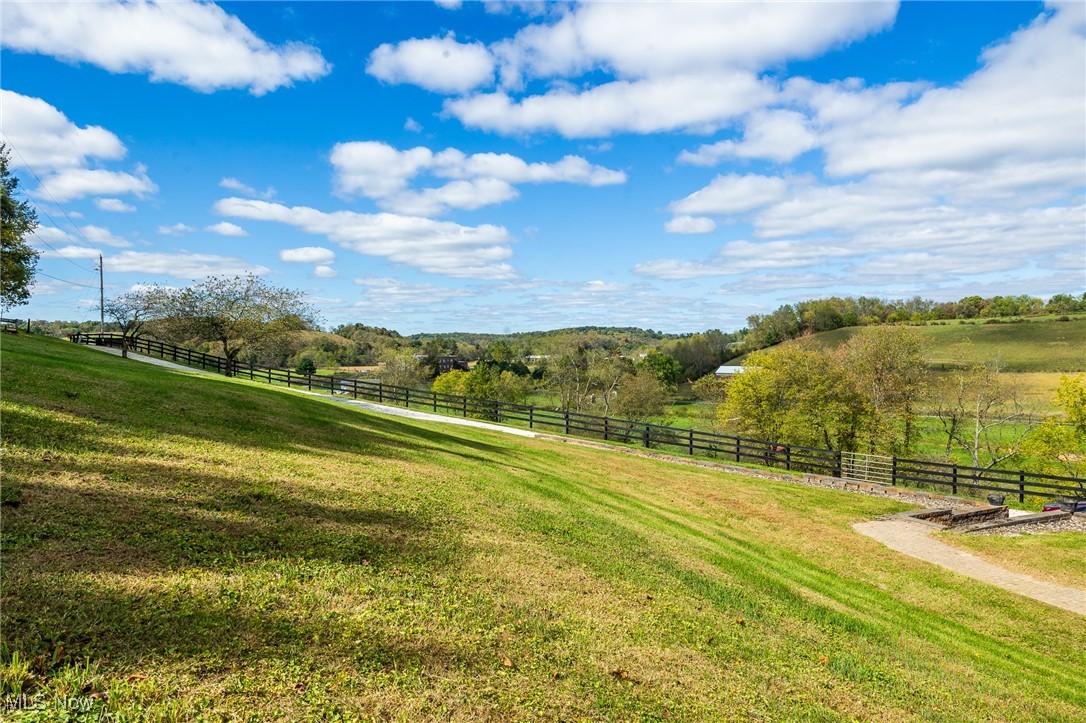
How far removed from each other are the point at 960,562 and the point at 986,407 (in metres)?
27.9

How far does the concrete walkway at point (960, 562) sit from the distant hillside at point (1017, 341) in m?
43.5

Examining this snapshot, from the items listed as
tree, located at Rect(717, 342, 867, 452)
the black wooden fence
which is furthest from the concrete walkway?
tree, located at Rect(717, 342, 867, 452)

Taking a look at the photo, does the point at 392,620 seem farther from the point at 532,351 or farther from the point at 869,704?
the point at 532,351

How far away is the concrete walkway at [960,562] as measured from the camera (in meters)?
9.91

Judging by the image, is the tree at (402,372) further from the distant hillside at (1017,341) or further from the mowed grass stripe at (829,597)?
the mowed grass stripe at (829,597)

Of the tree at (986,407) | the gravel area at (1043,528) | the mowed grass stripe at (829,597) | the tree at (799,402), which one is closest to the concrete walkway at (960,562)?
the mowed grass stripe at (829,597)

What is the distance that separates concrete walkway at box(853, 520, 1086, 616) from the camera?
991 centimetres

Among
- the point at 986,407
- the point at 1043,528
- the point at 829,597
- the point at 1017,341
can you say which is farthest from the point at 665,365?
the point at 829,597

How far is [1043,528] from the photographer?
1488cm

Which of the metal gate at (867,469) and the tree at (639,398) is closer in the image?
the metal gate at (867,469)

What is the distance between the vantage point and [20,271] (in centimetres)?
2984

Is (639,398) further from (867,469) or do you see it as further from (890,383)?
(867,469)

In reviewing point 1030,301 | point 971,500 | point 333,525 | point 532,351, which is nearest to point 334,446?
point 333,525

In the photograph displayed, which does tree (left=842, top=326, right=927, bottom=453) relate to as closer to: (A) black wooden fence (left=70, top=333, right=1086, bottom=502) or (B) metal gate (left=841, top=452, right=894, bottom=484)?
(A) black wooden fence (left=70, top=333, right=1086, bottom=502)
